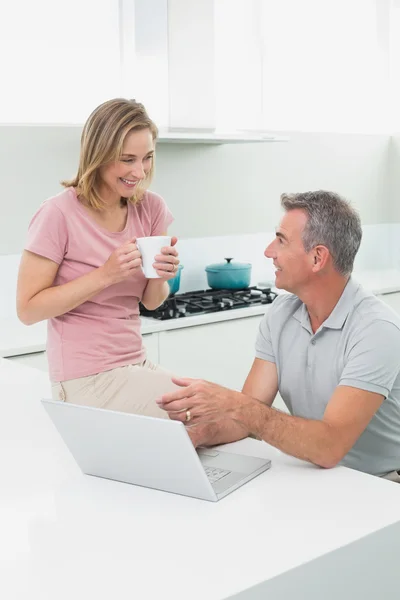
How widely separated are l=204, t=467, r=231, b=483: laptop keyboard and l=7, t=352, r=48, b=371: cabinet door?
1.57 metres

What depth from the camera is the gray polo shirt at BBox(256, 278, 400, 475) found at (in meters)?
1.88

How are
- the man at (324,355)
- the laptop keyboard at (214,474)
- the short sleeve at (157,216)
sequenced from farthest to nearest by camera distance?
the short sleeve at (157,216), the man at (324,355), the laptop keyboard at (214,474)

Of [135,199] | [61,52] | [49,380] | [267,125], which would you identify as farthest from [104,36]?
[49,380]

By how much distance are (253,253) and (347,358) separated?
2.72 metres

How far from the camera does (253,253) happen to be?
4664 millimetres

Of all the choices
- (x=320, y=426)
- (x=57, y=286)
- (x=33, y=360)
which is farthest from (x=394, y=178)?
(x=320, y=426)

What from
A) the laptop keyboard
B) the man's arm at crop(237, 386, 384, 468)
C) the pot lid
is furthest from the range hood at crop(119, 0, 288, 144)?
the laptop keyboard

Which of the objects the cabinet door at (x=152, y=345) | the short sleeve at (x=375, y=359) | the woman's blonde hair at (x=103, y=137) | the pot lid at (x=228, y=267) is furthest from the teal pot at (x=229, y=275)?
the short sleeve at (x=375, y=359)

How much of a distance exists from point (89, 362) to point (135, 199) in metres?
0.51

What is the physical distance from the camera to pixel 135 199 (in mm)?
2410

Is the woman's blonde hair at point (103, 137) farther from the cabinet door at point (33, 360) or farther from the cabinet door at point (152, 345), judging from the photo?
the cabinet door at point (152, 345)

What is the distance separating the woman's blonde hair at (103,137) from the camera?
2.25 metres

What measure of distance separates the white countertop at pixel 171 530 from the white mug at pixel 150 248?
0.58 metres

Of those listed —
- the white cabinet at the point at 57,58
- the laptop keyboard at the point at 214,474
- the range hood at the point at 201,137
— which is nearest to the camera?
the laptop keyboard at the point at 214,474
